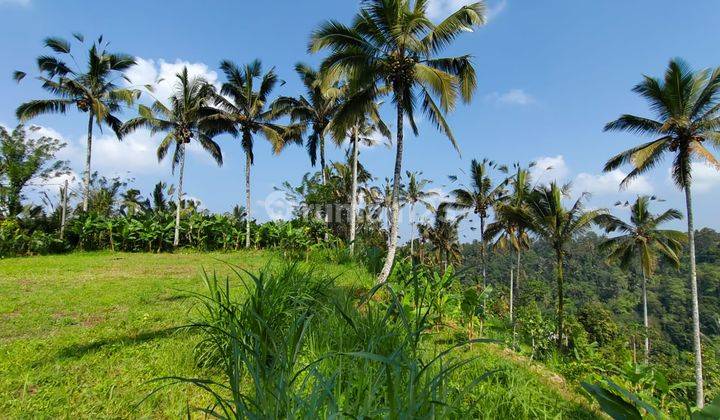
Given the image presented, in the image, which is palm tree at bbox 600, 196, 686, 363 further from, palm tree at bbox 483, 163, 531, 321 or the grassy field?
the grassy field

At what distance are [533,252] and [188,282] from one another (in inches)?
3301

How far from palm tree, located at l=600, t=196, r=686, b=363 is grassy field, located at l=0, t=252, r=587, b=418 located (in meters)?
26.7

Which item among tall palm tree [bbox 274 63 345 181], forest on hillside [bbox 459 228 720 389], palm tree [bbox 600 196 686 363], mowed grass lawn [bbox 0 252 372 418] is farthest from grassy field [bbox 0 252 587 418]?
palm tree [bbox 600 196 686 363]

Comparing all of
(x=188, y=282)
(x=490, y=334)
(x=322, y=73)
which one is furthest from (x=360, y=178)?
(x=490, y=334)

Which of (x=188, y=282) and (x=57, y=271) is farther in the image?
(x=57, y=271)

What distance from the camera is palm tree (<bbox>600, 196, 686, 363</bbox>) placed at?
84.7 ft

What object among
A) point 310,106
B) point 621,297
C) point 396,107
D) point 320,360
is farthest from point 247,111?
point 621,297

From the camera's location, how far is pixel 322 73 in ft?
36.6

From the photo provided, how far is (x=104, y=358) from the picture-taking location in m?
3.94

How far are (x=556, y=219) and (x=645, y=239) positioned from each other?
39.6 feet

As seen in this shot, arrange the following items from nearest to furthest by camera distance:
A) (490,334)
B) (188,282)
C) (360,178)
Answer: (490,334) < (188,282) < (360,178)

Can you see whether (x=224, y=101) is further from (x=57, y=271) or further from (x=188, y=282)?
(x=188, y=282)

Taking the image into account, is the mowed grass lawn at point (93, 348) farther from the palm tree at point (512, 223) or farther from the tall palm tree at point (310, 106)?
the palm tree at point (512, 223)

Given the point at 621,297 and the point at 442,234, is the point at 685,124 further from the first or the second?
the point at 621,297
